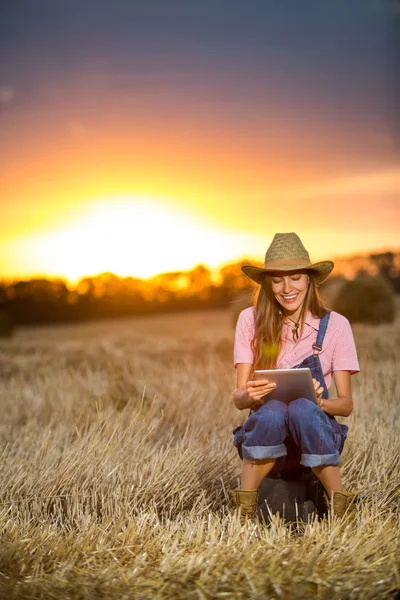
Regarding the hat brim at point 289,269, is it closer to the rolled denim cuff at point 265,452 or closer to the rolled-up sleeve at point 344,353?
the rolled-up sleeve at point 344,353

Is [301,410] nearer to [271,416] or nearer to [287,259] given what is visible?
[271,416]

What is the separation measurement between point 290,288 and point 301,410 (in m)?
0.62

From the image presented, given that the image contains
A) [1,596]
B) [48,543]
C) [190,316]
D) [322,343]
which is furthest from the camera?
[190,316]

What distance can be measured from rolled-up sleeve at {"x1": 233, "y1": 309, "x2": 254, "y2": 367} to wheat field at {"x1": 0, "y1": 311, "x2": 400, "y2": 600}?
1.89 feet

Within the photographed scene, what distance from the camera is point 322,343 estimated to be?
3393 mm

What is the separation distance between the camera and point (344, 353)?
3375mm

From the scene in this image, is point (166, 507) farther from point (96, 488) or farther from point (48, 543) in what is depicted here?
point (48, 543)

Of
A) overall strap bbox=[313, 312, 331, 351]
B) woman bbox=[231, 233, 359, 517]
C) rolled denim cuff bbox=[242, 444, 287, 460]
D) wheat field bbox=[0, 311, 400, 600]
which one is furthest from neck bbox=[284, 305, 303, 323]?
wheat field bbox=[0, 311, 400, 600]

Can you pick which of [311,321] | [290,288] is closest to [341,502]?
[311,321]

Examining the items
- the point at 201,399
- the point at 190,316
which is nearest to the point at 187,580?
the point at 201,399

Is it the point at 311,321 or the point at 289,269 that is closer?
the point at 289,269

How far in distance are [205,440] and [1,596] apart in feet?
6.23

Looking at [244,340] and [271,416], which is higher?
[244,340]

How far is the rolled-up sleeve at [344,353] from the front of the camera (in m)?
3.36
